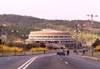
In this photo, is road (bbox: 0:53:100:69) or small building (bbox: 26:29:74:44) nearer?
road (bbox: 0:53:100:69)

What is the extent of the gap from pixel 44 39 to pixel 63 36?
41.5 feet

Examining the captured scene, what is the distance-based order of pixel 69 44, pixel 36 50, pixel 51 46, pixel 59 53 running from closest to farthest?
pixel 59 53
pixel 36 50
pixel 51 46
pixel 69 44

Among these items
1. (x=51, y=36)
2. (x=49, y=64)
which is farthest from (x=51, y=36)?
(x=49, y=64)

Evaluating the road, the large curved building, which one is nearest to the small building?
the large curved building

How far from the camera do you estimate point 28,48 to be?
421ft

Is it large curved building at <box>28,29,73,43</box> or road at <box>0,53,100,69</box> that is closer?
road at <box>0,53,100,69</box>

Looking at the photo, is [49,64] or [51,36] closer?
[49,64]

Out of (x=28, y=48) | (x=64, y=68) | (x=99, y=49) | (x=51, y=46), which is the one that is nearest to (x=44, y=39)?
(x=51, y=46)

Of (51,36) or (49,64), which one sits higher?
(51,36)

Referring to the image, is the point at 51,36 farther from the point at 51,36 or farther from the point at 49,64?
the point at 49,64

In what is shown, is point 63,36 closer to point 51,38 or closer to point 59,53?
point 51,38

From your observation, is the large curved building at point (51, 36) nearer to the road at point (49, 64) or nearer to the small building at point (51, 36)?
the small building at point (51, 36)

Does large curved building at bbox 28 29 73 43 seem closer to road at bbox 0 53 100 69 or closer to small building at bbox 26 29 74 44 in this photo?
small building at bbox 26 29 74 44

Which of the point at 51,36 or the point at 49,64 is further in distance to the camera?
the point at 51,36
